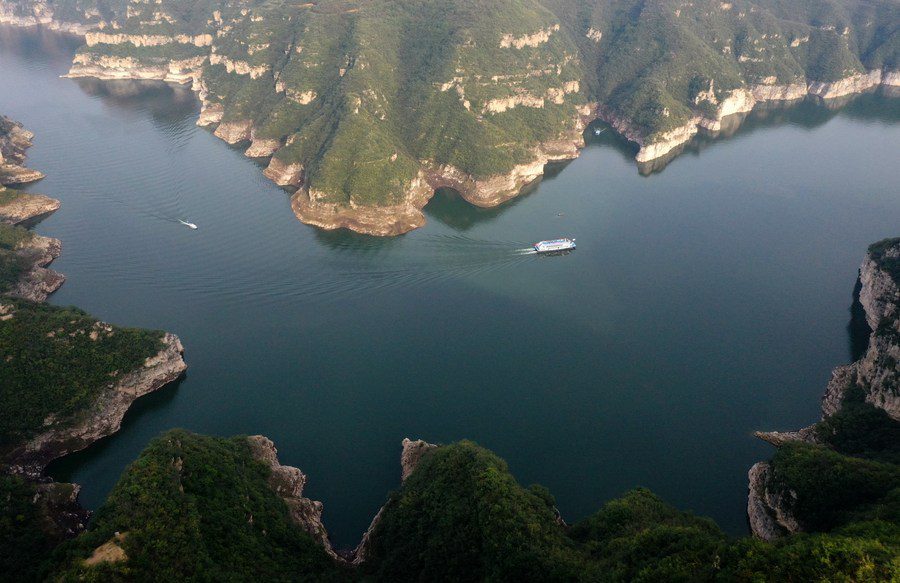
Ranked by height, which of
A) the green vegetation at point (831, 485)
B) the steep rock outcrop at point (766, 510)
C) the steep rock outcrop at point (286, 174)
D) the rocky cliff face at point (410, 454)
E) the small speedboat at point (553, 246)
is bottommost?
the rocky cliff face at point (410, 454)

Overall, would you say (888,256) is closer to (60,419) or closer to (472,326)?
(472,326)

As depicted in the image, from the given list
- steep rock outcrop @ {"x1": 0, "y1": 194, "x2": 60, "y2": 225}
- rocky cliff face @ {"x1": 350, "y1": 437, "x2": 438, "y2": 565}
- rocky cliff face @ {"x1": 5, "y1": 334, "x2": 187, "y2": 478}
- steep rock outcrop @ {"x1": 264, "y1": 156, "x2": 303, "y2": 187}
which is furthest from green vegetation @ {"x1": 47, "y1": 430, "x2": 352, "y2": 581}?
steep rock outcrop @ {"x1": 0, "y1": 194, "x2": 60, "y2": 225}

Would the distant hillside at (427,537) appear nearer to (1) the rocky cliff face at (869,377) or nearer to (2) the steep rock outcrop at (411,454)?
(2) the steep rock outcrop at (411,454)

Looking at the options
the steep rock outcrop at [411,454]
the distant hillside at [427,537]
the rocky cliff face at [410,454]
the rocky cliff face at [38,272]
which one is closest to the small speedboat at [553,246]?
the rocky cliff face at [410,454]

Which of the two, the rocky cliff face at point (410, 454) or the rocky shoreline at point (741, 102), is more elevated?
the rocky shoreline at point (741, 102)

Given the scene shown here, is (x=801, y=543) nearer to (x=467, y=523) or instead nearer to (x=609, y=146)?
(x=467, y=523)

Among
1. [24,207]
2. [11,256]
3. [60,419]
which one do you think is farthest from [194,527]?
[24,207]

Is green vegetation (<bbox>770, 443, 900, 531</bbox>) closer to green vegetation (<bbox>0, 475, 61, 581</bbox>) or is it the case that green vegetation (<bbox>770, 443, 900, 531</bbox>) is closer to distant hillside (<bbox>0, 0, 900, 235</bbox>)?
green vegetation (<bbox>0, 475, 61, 581</bbox>)
